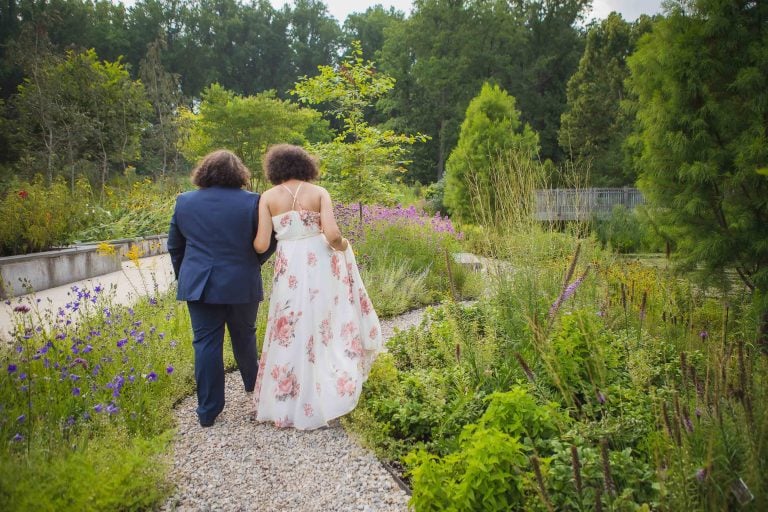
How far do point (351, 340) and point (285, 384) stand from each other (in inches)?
20.2

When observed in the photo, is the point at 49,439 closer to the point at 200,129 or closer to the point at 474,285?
the point at 474,285

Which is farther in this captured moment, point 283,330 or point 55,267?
point 55,267

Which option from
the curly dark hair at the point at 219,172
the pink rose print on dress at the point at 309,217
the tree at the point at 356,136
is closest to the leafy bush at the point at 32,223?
the tree at the point at 356,136

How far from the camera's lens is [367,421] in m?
3.10

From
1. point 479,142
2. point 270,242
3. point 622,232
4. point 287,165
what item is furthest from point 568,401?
point 479,142

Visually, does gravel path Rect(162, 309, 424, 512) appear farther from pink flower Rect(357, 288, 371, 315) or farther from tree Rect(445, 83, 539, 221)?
tree Rect(445, 83, 539, 221)

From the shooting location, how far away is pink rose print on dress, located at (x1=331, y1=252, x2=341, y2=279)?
339 centimetres

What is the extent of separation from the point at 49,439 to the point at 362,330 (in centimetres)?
188

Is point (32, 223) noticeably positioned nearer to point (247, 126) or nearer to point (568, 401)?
point (568, 401)

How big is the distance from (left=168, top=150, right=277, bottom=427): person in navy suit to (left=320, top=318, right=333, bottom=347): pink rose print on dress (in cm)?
46

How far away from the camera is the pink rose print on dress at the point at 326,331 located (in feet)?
10.9

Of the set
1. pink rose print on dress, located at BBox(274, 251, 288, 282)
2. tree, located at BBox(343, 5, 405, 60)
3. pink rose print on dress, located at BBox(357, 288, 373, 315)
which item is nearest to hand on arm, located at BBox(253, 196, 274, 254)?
pink rose print on dress, located at BBox(274, 251, 288, 282)

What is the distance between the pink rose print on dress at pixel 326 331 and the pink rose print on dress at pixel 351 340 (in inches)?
3.7

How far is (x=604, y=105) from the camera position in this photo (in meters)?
20.6
